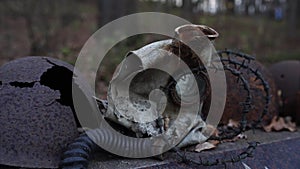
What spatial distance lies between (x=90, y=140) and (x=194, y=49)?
0.92 metres

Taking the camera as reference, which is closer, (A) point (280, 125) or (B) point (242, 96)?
(B) point (242, 96)

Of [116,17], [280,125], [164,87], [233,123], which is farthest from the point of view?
[116,17]

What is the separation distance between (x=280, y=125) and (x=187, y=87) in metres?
1.26

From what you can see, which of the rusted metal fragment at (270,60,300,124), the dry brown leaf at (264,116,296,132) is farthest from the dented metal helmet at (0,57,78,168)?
the rusted metal fragment at (270,60,300,124)

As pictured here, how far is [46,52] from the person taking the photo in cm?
713

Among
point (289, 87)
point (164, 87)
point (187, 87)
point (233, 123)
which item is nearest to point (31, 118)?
point (164, 87)

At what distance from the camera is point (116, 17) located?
8438 millimetres

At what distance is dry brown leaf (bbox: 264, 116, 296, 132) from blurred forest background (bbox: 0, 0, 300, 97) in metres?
0.79

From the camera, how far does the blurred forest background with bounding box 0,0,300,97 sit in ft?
24.5

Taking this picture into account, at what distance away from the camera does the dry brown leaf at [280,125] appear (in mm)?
3456

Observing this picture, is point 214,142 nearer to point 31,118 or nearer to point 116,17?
point 31,118

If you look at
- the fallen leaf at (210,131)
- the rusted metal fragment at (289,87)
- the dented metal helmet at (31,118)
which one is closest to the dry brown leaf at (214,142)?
the fallen leaf at (210,131)

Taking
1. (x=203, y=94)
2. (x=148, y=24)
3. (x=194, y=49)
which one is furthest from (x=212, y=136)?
(x=148, y=24)

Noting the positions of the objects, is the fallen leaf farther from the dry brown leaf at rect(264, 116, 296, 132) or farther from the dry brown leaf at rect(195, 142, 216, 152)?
the dry brown leaf at rect(264, 116, 296, 132)
